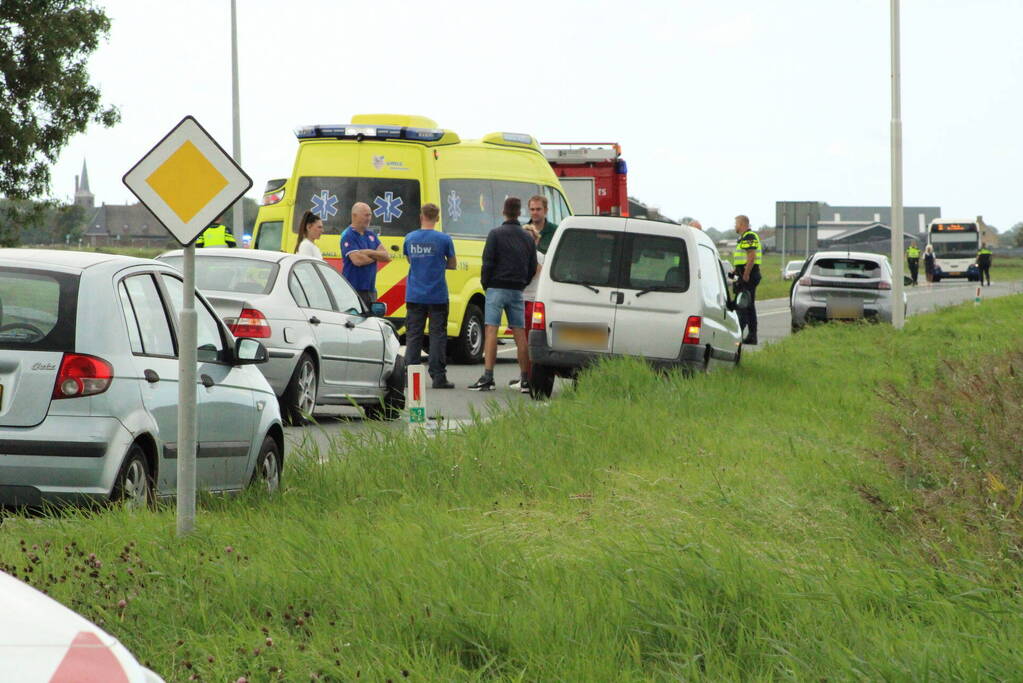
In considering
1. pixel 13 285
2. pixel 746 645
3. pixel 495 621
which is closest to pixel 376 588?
pixel 495 621

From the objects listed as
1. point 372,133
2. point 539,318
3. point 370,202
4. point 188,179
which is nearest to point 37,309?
point 188,179

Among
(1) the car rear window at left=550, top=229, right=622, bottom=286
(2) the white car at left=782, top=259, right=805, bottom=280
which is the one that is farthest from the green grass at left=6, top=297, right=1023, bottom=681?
(2) the white car at left=782, top=259, right=805, bottom=280

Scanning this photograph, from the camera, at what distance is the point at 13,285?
6969mm

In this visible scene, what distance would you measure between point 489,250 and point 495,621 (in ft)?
35.2

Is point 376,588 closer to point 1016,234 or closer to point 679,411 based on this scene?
point 679,411

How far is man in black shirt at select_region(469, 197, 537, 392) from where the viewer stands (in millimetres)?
15266

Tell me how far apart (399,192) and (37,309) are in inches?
480

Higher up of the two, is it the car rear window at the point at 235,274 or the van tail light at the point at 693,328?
the car rear window at the point at 235,274

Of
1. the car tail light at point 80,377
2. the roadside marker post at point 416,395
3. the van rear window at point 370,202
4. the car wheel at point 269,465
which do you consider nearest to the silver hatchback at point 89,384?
the car tail light at point 80,377

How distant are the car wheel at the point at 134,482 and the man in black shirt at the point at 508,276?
322 inches

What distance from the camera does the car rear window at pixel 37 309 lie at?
6.80 m

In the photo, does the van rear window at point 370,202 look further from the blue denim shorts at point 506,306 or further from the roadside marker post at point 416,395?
the roadside marker post at point 416,395

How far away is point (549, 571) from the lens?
541 centimetres

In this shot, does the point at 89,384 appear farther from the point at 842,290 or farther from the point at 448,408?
the point at 842,290
